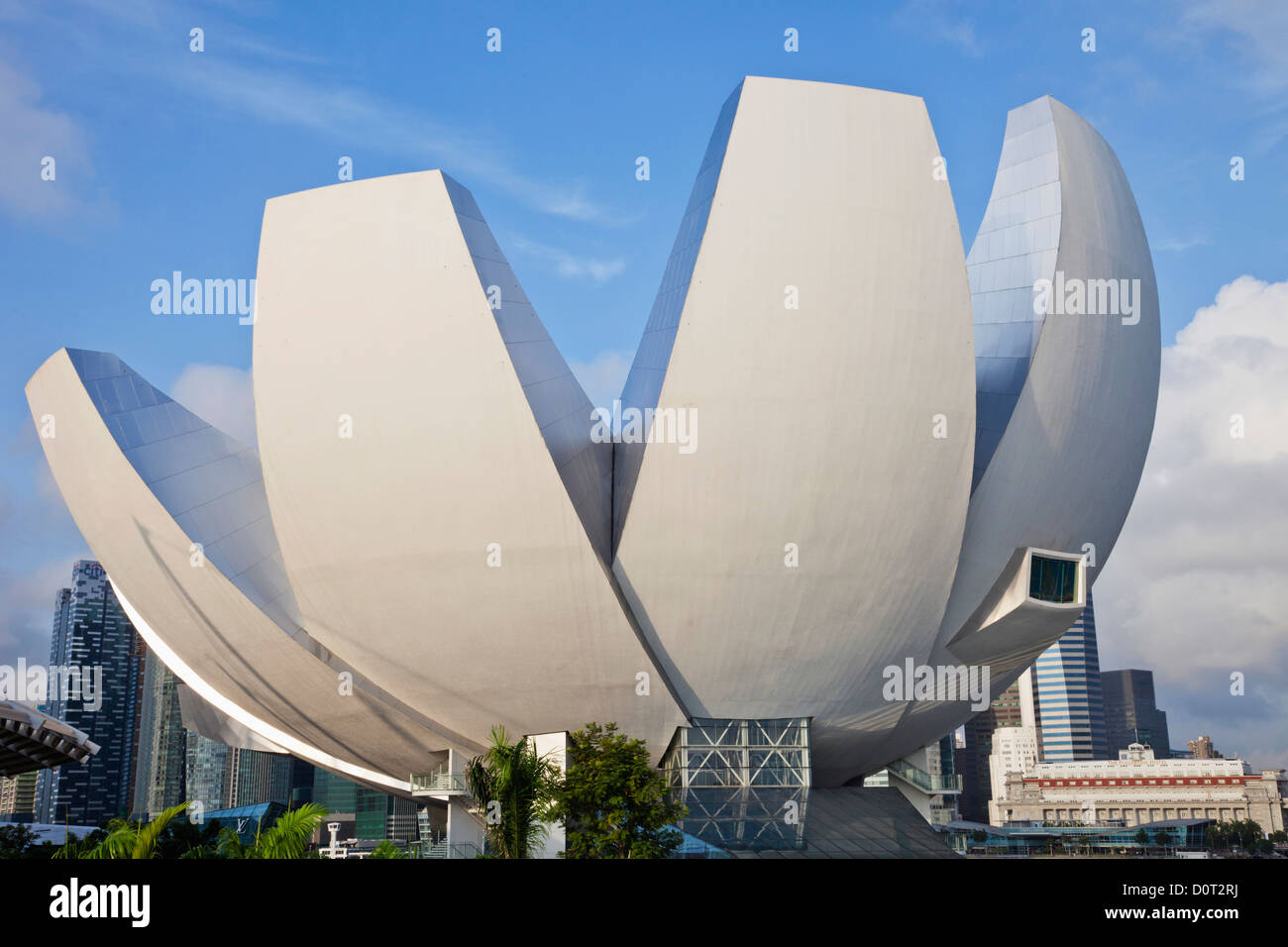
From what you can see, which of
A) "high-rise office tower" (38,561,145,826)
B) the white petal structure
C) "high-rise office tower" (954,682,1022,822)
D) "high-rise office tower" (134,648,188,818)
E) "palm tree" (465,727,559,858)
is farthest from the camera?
"high-rise office tower" (954,682,1022,822)

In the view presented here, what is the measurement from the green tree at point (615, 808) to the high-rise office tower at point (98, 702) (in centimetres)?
Answer: 10835

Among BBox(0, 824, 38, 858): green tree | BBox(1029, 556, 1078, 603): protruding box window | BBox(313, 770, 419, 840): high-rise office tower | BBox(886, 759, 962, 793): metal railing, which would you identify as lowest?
BBox(313, 770, 419, 840): high-rise office tower

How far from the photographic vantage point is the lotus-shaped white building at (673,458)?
877 inches

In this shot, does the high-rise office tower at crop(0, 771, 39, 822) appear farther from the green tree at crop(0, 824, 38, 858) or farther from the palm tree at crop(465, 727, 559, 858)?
the palm tree at crop(465, 727, 559, 858)

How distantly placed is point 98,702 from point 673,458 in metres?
110

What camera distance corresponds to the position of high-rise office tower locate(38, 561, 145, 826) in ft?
408

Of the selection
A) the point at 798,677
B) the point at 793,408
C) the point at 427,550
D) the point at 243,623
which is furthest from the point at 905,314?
the point at 243,623

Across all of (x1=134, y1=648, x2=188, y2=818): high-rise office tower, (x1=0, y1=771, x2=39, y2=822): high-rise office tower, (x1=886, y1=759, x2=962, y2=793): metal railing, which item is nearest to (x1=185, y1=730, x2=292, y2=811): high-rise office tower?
(x1=134, y1=648, x2=188, y2=818): high-rise office tower

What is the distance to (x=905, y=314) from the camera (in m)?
22.5

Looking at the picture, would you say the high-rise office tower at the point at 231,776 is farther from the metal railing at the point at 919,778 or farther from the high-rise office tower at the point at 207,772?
the metal railing at the point at 919,778

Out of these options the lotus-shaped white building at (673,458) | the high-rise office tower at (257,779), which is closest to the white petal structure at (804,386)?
the lotus-shaped white building at (673,458)

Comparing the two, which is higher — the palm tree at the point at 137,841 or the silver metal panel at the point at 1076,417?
the silver metal panel at the point at 1076,417

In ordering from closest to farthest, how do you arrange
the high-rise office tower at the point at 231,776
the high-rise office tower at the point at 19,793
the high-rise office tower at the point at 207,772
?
the high-rise office tower at the point at 207,772 < the high-rise office tower at the point at 231,776 < the high-rise office tower at the point at 19,793

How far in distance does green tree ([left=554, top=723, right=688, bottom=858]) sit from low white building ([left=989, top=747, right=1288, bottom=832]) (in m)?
94.9
